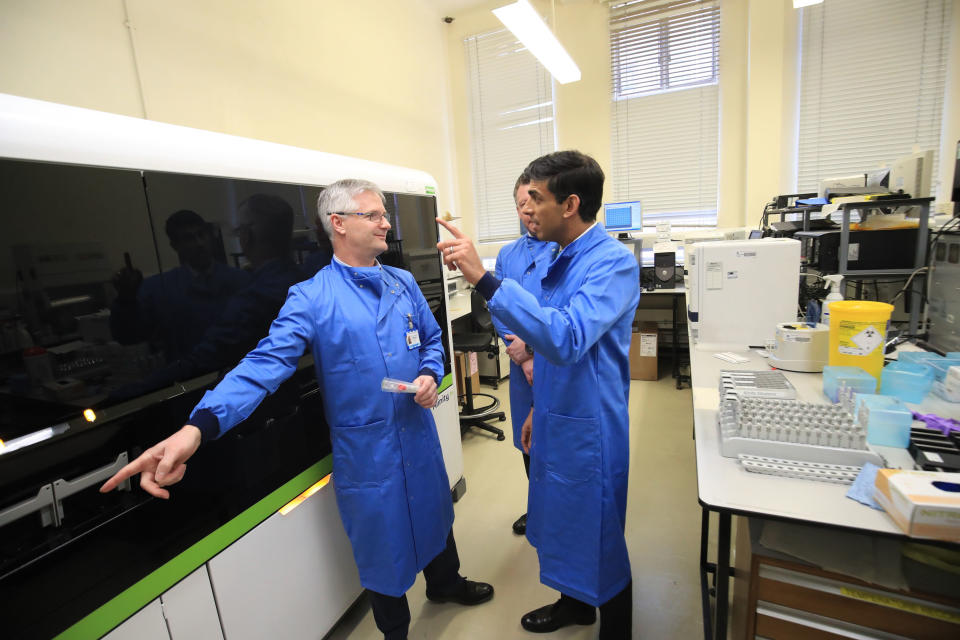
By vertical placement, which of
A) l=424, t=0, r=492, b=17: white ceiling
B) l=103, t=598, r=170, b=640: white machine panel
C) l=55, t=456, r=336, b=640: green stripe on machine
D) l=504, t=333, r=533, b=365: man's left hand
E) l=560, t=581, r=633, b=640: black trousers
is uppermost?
l=424, t=0, r=492, b=17: white ceiling

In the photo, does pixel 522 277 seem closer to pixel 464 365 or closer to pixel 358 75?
pixel 464 365

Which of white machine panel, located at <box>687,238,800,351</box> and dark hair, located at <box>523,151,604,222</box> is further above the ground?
dark hair, located at <box>523,151,604,222</box>

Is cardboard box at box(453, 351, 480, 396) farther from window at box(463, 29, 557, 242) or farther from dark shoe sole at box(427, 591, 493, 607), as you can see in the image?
window at box(463, 29, 557, 242)

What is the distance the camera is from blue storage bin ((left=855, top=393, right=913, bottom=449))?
1.03 metres

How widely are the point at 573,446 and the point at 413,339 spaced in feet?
1.99

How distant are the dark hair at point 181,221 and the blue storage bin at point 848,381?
1.82m

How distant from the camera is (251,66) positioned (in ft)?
8.48

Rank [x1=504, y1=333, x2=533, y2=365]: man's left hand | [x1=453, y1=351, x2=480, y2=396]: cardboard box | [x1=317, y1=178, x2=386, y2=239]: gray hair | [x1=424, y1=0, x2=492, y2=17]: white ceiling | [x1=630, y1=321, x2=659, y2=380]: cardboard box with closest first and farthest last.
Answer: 1. [x1=317, y1=178, x2=386, y2=239]: gray hair
2. [x1=504, y1=333, x2=533, y2=365]: man's left hand
3. [x1=453, y1=351, x2=480, y2=396]: cardboard box
4. [x1=630, y1=321, x2=659, y2=380]: cardboard box
5. [x1=424, y1=0, x2=492, y2=17]: white ceiling

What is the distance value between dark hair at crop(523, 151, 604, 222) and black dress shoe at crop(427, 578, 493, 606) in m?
1.47

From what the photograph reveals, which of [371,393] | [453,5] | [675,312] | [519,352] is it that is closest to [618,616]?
[519,352]

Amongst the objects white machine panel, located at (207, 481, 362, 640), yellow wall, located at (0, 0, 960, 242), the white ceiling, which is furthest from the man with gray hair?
the white ceiling

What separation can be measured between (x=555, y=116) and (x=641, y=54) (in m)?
0.95

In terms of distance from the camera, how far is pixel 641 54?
431 cm

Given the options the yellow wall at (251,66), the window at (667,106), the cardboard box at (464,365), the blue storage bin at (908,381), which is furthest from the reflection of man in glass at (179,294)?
the window at (667,106)
